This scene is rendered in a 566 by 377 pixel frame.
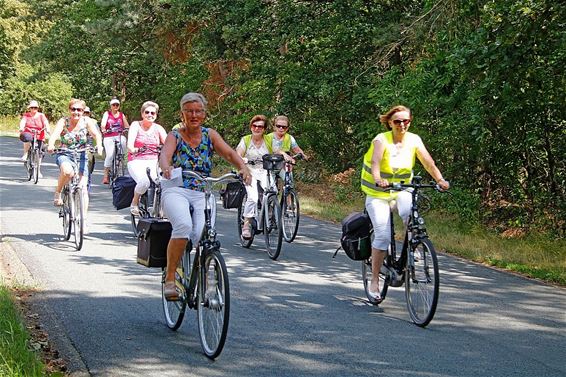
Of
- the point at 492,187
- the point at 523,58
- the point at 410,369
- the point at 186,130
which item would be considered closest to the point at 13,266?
the point at 186,130

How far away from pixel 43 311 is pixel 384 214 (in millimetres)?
3368

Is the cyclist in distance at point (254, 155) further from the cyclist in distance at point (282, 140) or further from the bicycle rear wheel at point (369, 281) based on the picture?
the bicycle rear wheel at point (369, 281)

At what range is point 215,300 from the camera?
676 centimetres

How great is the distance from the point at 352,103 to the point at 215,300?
15178 mm

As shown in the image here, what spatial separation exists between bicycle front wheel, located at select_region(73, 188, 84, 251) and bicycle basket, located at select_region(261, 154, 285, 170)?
2601 millimetres

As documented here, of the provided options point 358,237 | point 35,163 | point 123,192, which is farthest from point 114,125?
point 358,237

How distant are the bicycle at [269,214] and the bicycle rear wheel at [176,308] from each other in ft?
13.5

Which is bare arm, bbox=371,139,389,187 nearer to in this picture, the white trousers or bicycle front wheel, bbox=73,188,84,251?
the white trousers

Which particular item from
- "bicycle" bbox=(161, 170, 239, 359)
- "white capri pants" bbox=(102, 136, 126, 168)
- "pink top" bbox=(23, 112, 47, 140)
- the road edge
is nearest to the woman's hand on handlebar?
"bicycle" bbox=(161, 170, 239, 359)

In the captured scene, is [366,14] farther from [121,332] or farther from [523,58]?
[121,332]

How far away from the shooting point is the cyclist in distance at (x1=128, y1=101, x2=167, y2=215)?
1315 centimetres

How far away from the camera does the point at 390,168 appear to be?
28.5 ft

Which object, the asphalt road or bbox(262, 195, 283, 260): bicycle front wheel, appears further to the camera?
bbox(262, 195, 283, 260): bicycle front wheel

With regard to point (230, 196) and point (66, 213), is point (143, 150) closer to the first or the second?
point (66, 213)
